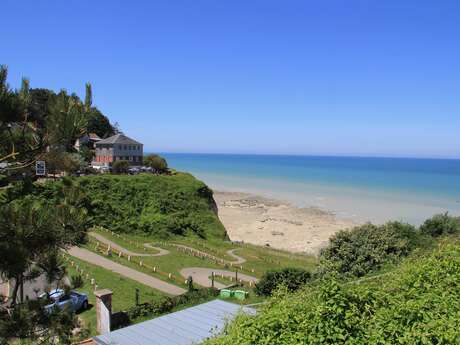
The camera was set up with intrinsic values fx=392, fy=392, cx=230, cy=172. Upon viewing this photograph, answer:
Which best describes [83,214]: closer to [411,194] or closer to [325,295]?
[325,295]

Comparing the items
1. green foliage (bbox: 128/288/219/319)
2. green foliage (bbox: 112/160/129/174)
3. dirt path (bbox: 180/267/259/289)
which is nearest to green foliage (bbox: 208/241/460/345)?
green foliage (bbox: 128/288/219/319)

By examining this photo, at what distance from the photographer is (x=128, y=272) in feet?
78.3

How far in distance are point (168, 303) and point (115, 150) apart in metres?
43.6

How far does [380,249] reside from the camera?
18.9 meters

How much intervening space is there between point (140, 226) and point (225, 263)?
12.7m

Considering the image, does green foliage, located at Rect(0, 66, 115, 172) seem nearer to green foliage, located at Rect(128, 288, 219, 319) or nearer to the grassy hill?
green foliage, located at Rect(128, 288, 219, 319)

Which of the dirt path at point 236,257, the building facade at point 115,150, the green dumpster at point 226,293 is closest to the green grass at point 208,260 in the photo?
the dirt path at point 236,257

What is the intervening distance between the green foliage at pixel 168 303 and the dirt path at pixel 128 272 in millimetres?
3255

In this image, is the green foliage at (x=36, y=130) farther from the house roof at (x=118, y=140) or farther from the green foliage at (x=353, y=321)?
the house roof at (x=118, y=140)

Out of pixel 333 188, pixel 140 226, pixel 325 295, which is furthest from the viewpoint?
pixel 333 188

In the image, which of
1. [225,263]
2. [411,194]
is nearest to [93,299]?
[225,263]

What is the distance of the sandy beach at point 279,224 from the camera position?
47.3 metres

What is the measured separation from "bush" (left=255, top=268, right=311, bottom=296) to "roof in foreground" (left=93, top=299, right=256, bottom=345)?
5.53 m

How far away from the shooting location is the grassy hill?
38781 mm
